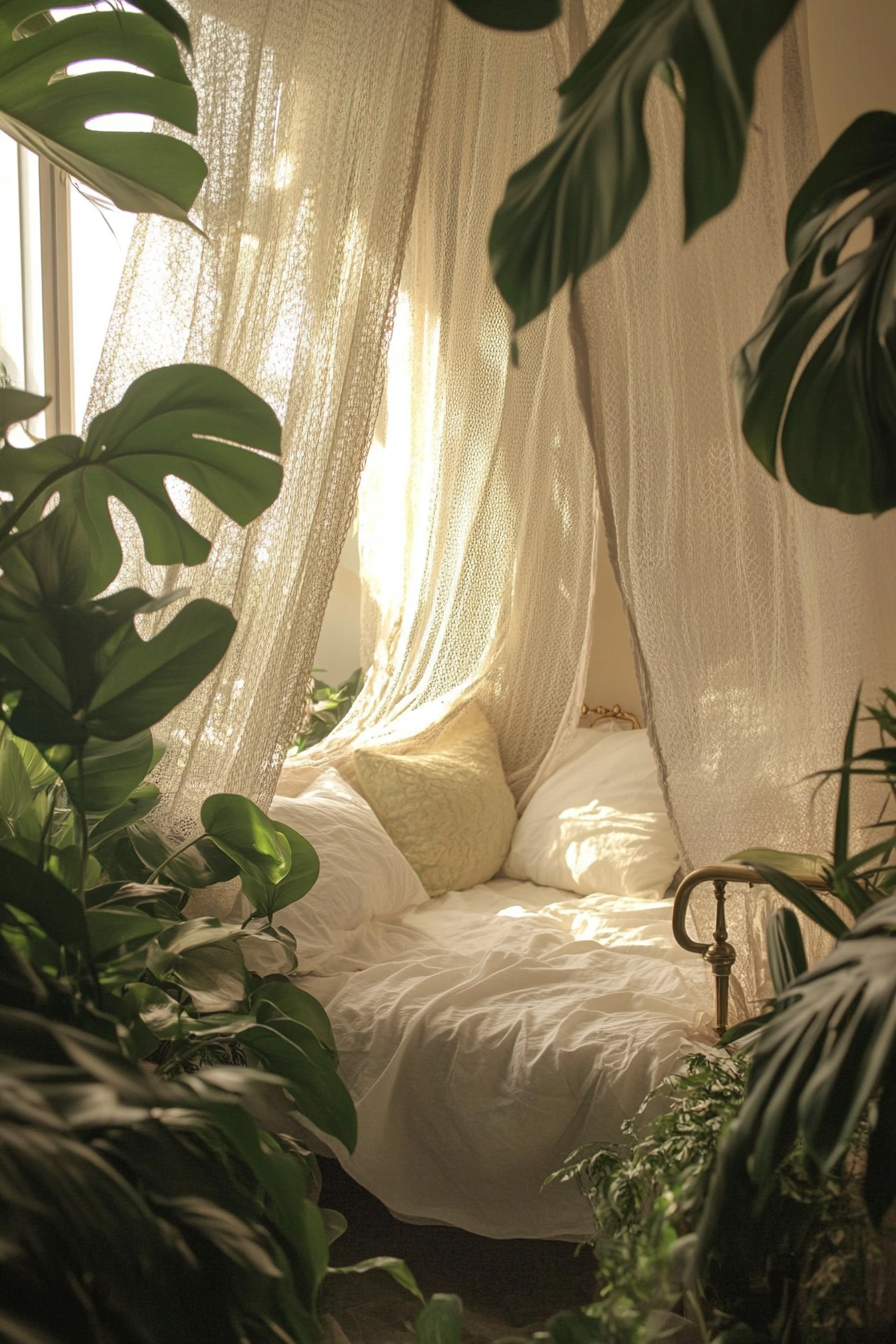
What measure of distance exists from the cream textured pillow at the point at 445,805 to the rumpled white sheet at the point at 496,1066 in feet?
1.76

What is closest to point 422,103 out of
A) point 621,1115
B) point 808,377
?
point 808,377

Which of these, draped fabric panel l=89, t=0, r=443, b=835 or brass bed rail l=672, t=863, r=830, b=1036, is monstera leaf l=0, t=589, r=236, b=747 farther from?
brass bed rail l=672, t=863, r=830, b=1036

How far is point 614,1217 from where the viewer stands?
1104mm

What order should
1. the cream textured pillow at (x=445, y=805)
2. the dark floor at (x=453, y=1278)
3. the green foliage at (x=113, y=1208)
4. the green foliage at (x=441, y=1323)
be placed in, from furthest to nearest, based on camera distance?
the cream textured pillow at (x=445, y=805)
the dark floor at (x=453, y=1278)
the green foliage at (x=441, y=1323)
the green foliage at (x=113, y=1208)

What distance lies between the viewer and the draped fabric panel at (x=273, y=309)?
1.69 metres

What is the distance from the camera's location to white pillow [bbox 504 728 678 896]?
2.60m

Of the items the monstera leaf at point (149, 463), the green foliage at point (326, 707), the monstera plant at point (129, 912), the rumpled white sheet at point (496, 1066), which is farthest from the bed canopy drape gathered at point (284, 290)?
the green foliage at point (326, 707)

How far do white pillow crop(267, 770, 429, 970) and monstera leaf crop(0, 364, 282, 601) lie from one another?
36.5 inches

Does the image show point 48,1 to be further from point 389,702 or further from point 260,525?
point 389,702

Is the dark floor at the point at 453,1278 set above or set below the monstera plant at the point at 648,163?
below

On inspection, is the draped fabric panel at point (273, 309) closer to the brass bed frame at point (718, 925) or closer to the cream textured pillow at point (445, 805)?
the brass bed frame at point (718, 925)

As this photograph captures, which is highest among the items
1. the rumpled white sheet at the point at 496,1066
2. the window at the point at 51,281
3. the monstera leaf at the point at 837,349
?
the window at the point at 51,281

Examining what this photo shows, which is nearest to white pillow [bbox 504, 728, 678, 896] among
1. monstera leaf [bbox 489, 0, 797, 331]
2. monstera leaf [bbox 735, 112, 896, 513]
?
monstera leaf [bbox 735, 112, 896, 513]

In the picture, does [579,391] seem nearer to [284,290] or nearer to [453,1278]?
[284,290]
